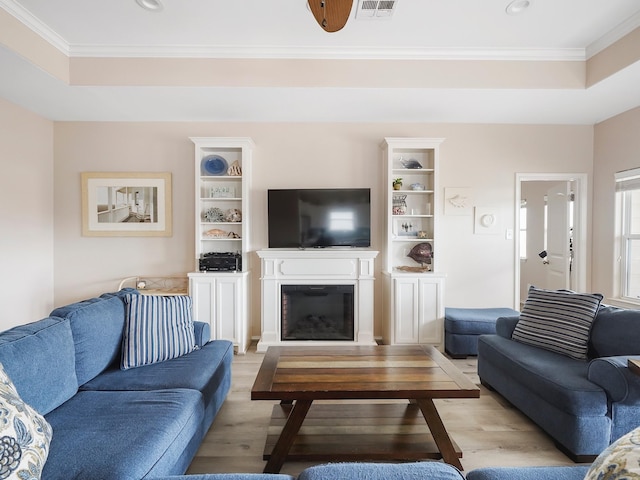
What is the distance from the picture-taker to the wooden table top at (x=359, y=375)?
5.73ft

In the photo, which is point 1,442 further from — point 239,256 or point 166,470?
point 239,256

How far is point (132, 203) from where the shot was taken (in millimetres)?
4055

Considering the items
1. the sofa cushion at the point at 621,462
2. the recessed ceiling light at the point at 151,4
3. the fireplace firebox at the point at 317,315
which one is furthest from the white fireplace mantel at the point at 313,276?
the sofa cushion at the point at 621,462

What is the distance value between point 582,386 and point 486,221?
8.34 ft

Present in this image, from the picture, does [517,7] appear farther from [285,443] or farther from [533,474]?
[285,443]

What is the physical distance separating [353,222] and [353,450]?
96.2 inches

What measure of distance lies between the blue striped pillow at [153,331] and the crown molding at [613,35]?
4017 mm

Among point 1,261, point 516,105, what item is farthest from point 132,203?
point 516,105

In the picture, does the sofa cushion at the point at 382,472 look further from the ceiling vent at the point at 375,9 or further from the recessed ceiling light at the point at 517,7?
the recessed ceiling light at the point at 517,7

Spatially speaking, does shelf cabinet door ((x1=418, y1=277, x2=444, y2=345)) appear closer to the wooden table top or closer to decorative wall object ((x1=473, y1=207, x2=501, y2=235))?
decorative wall object ((x1=473, y1=207, x2=501, y2=235))

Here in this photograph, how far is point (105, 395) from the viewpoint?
1.76 metres

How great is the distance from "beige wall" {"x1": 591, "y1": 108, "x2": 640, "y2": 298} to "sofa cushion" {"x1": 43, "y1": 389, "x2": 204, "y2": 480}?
177 inches

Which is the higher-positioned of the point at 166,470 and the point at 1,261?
the point at 1,261

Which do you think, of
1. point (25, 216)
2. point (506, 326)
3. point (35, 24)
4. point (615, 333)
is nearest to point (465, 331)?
point (506, 326)
